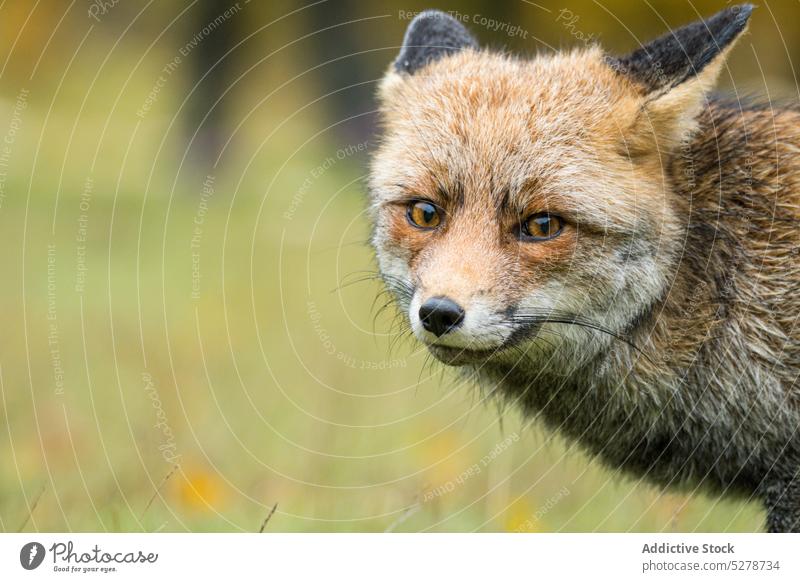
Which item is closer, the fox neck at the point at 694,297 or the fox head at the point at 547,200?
the fox head at the point at 547,200

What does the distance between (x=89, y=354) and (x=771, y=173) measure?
6.66 meters

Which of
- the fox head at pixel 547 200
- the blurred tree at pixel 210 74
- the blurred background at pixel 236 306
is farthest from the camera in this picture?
the blurred tree at pixel 210 74

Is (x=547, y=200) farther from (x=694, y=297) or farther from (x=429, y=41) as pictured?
(x=429, y=41)

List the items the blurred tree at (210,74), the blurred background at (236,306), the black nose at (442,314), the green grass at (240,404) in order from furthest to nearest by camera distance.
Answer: the blurred tree at (210,74) < the blurred background at (236,306) < the green grass at (240,404) < the black nose at (442,314)

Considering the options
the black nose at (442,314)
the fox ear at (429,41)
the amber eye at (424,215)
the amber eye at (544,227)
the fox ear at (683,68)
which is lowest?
the black nose at (442,314)

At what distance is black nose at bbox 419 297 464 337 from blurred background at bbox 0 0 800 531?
114 cm

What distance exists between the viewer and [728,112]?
5.12m

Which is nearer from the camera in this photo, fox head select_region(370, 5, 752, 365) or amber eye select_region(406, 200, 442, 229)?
fox head select_region(370, 5, 752, 365)

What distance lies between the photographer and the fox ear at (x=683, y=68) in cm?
444

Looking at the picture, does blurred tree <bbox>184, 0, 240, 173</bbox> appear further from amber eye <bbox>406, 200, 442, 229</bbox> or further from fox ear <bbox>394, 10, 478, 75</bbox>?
amber eye <bbox>406, 200, 442, 229</bbox>

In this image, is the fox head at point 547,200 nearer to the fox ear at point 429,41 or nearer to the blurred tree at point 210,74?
the fox ear at point 429,41
